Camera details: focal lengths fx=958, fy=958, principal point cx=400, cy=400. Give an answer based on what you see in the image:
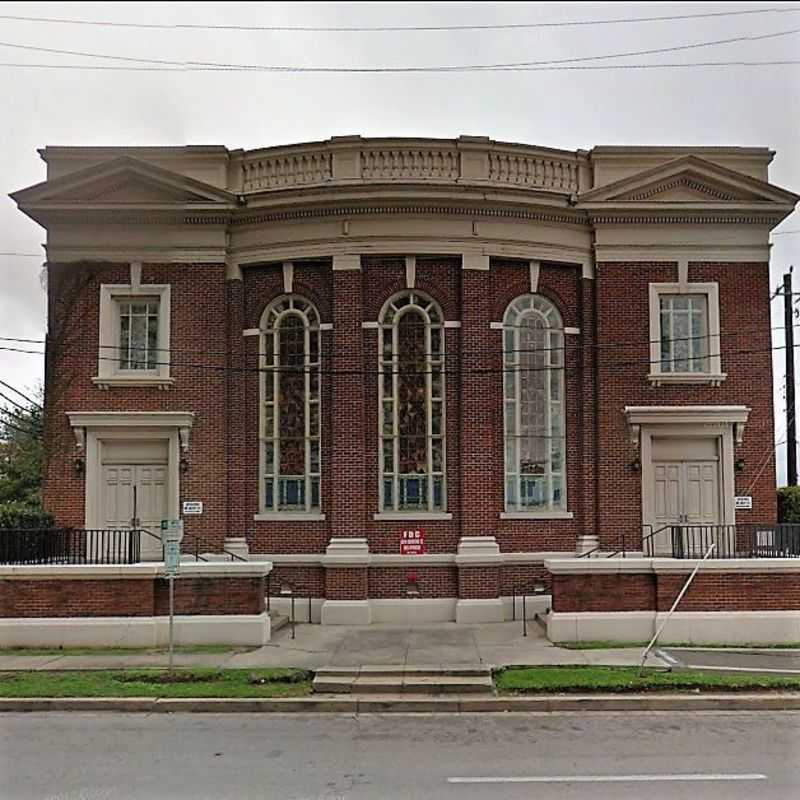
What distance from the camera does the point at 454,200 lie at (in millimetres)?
19125

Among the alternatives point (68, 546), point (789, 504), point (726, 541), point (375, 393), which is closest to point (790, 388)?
point (789, 504)

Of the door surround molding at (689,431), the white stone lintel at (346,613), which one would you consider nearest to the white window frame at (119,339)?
the white stone lintel at (346,613)

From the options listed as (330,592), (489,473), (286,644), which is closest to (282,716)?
(286,644)

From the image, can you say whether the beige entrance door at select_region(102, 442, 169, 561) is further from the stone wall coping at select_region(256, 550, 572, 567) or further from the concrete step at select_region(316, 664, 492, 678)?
the concrete step at select_region(316, 664, 492, 678)

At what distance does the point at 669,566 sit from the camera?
53.0 ft

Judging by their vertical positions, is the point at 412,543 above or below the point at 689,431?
below

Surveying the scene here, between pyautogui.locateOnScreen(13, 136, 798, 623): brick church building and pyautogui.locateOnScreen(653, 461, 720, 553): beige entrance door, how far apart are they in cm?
5

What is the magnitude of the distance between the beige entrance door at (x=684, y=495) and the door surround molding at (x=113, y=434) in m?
9.74

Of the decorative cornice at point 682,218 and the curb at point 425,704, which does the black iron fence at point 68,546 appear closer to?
the curb at point 425,704

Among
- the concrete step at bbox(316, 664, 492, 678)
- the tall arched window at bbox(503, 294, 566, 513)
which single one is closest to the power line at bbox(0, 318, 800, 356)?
the tall arched window at bbox(503, 294, 566, 513)

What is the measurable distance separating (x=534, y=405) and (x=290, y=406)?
16.6 feet

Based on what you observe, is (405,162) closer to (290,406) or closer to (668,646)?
(290,406)

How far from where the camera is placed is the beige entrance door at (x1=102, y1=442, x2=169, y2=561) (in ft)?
64.0

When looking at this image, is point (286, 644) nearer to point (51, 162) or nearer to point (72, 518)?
point (72, 518)
